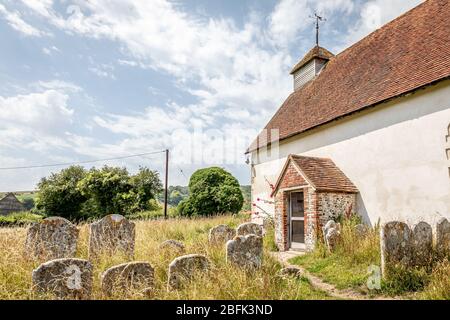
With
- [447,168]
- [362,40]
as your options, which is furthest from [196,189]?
[447,168]

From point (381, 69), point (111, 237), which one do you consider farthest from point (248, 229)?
point (381, 69)

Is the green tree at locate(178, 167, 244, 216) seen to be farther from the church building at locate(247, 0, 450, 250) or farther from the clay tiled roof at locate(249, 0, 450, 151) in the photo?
the church building at locate(247, 0, 450, 250)

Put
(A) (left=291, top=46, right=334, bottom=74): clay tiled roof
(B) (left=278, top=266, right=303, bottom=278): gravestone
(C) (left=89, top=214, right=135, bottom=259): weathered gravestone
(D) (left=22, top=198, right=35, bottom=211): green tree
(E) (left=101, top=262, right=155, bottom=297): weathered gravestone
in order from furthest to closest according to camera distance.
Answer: (D) (left=22, top=198, right=35, bottom=211): green tree → (A) (left=291, top=46, right=334, bottom=74): clay tiled roof → (C) (left=89, top=214, right=135, bottom=259): weathered gravestone → (B) (left=278, top=266, right=303, bottom=278): gravestone → (E) (left=101, top=262, right=155, bottom=297): weathered gravestone

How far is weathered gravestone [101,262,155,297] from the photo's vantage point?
14.5 ft

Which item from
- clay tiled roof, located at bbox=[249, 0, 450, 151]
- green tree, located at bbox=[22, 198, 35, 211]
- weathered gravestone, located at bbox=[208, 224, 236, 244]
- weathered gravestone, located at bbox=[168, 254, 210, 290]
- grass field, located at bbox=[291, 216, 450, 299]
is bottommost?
grass field, located at bbox=[291, 216, 450, 299]

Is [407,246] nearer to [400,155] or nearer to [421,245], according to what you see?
[421,245]

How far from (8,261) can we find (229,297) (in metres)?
3.61

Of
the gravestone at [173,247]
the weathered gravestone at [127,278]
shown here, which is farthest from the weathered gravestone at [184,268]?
the gravestone at [173,247]

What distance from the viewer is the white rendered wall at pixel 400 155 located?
850cm

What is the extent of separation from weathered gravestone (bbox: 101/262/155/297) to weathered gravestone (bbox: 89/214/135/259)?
77.6 inches

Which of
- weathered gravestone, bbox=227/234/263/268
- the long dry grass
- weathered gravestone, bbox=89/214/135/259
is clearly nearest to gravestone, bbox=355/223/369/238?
the long dry grass

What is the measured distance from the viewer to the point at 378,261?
6.98 metres

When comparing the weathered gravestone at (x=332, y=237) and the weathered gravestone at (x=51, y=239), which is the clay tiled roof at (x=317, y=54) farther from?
the weathered gravestone at (x=51, y=239)

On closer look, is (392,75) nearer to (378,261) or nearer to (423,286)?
(378,261)
